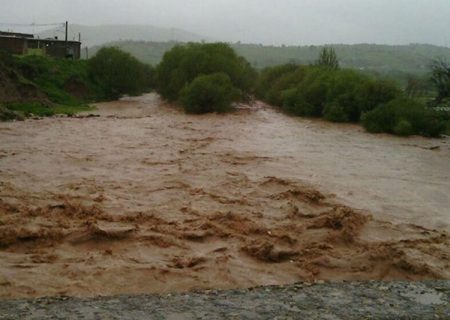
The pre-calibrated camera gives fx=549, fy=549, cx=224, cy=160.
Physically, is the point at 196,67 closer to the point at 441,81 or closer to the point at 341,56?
the point at 441,81

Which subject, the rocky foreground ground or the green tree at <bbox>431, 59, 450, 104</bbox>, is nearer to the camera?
the rocky foreground ground

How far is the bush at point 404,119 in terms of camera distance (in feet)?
88.0

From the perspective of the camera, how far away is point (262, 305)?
593 cm

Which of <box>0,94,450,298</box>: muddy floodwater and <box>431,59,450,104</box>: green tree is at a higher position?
<box>431,59,450,104</box>: green tree

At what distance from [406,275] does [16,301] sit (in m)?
5.40

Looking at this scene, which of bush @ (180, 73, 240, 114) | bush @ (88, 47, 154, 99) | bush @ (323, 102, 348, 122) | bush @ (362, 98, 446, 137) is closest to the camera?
bush @ (362, 98, 446, 137)

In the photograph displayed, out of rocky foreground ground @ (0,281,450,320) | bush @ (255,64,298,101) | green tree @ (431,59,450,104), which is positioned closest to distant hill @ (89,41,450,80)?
bush @ (255,64,298,101)

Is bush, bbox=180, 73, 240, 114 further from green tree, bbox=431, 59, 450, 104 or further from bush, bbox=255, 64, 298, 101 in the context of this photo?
green tree, bbox=431, 59, 450, 104

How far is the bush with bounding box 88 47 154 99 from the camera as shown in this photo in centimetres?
4572

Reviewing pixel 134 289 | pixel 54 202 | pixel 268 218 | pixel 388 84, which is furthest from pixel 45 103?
pixel 134 289

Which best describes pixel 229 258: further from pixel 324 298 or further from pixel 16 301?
pixel 16 301

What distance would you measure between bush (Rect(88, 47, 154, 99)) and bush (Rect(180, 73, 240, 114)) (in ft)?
38.6

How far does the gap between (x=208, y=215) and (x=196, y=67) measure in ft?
100

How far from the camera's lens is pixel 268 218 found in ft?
35.1
